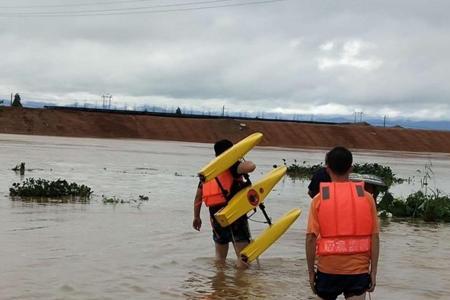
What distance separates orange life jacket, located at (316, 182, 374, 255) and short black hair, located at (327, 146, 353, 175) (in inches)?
4.0

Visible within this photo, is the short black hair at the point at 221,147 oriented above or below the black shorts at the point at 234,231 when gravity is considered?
above

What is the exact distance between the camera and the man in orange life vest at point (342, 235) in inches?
195

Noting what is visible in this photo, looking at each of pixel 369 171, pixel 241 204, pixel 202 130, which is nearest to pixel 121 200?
pixel 241 204

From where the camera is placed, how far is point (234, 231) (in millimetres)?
8406

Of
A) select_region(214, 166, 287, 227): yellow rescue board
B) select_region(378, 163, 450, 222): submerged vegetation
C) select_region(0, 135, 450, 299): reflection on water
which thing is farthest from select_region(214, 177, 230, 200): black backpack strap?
select_region(378, 163, 450, 222): submerged vegetation

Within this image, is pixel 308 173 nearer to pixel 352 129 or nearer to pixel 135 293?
pixel 135 293

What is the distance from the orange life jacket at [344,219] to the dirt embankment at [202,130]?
2704 inches

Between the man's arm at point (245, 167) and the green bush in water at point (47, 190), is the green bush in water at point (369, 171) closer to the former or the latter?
the green bush in water at point (47, 190)

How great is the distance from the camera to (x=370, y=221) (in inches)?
197

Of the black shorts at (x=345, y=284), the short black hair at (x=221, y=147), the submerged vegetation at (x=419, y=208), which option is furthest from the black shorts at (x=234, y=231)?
the submerged vegetation at (x=419, y=208)

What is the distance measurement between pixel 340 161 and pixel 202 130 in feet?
248

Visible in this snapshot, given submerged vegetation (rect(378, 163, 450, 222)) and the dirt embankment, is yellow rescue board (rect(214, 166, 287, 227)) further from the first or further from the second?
the dirt embankment

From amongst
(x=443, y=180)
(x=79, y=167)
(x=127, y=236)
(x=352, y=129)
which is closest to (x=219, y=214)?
(x=127, y=236)

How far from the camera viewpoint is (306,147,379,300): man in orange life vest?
4.95 m
